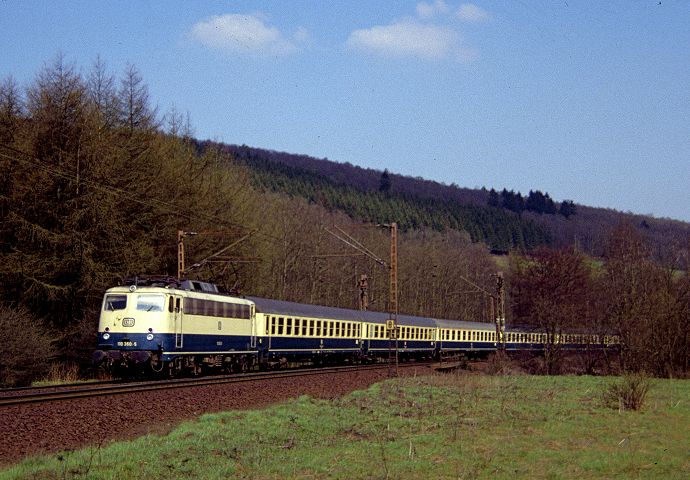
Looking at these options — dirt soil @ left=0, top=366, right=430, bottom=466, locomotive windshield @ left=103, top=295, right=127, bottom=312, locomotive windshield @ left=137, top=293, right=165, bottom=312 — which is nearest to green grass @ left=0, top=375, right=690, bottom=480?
dirt soil @ left=0, top=366, right=430, bottom=466

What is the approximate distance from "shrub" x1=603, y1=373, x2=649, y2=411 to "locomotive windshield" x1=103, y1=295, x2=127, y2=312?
1773 cm

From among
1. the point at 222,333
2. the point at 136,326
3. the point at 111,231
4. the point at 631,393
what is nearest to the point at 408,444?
the point at 631,393

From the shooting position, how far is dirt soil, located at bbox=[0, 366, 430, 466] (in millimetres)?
15992

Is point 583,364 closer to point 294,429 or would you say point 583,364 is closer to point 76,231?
point 76,231

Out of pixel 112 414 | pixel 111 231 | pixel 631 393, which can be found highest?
pixel 111 231

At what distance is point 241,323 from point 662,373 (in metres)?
23.4

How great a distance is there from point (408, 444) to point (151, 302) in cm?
1716

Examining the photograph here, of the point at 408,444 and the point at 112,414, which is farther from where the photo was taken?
the point at 112,414

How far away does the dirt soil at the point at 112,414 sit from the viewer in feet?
52.5

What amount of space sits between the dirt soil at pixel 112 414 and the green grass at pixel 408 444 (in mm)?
1019

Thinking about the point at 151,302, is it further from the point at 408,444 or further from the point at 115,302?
the point at 408,444

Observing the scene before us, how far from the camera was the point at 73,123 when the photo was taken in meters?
42.7

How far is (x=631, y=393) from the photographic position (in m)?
24.3

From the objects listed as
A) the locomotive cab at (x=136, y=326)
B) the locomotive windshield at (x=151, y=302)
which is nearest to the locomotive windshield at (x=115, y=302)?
the locomotive cab at (x=136, y=326)
